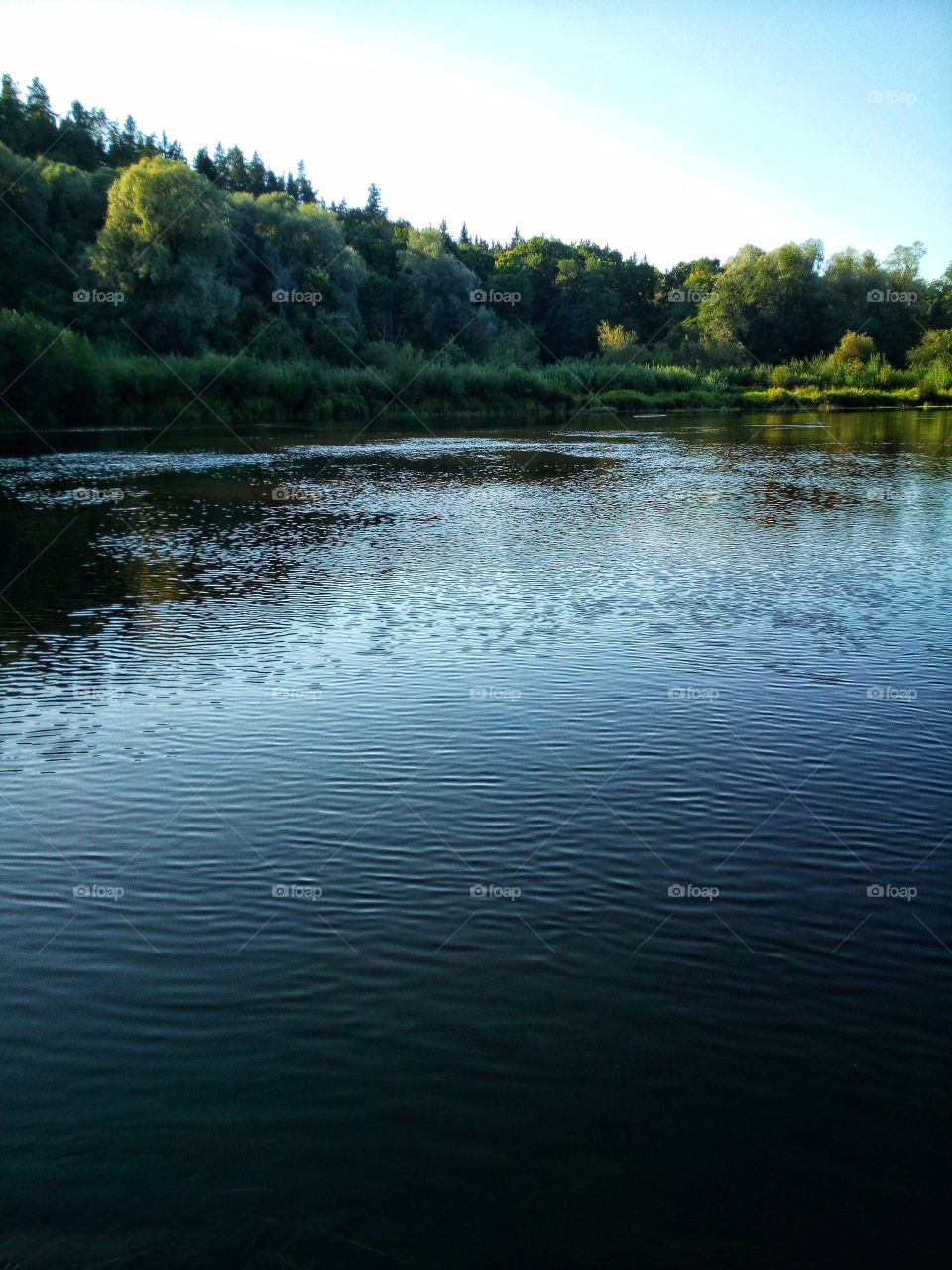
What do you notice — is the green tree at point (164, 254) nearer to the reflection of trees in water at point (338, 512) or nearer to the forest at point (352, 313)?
the forest at point (352, 313)

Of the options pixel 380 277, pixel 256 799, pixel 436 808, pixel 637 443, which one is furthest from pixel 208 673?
pixel 380 277

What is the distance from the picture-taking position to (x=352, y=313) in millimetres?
89188

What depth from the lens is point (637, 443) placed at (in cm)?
5931

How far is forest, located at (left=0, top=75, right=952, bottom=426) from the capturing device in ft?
232

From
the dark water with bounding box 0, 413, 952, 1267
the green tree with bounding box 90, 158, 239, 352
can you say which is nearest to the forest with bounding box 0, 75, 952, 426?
the green tree with bounding box 90, 158, 239, 352

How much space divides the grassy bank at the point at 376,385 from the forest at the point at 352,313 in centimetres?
15

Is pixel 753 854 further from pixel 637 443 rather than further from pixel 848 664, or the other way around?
pixel 637 443

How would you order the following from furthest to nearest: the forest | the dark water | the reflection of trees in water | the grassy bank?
the forest, the grassy bank, the reflection of trees in water, the dark water

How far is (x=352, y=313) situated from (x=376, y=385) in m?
10.2

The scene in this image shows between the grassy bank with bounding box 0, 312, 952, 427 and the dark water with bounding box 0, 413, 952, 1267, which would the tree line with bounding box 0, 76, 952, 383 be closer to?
the grassy bank with bounding box 0, 312, 952, 427

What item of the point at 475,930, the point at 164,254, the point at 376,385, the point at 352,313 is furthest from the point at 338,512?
the point at 352,313

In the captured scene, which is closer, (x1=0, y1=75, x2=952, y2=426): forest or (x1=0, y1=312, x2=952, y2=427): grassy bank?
(x1=0, y1=312, x2=952, y2=427): grassy bank

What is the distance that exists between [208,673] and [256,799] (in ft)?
15.9

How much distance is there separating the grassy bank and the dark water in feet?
145
